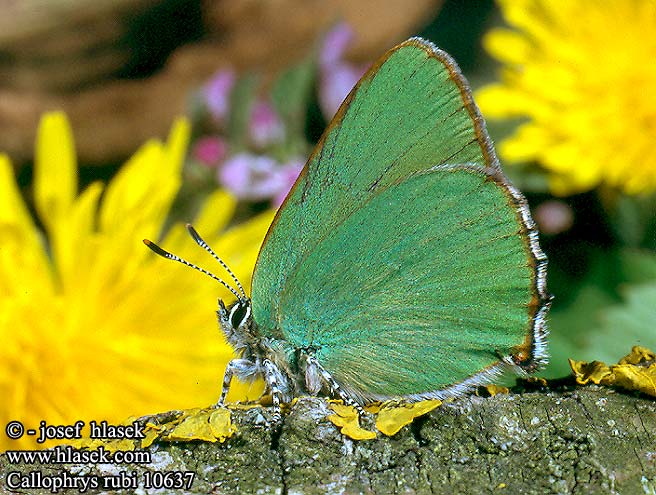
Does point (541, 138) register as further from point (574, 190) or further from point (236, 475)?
point (236, 475)

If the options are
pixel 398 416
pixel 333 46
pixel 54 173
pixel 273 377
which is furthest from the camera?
pixel 333 46

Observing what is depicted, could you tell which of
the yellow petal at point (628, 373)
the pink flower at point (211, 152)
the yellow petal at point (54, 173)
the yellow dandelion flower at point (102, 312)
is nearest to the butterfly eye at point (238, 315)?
the yellow dandelion flower at point (102, 312)

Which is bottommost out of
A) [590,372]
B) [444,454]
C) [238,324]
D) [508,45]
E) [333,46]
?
[444,454]

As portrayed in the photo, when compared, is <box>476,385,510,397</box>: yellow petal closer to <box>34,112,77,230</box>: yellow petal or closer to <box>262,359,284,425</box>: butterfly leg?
<box>262,359,284,425</box>: butterfly leg

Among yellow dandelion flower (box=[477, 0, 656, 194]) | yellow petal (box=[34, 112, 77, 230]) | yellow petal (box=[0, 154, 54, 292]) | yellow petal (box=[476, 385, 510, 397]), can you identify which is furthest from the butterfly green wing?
yellow dandelion flower (box=[477, 0, 656, 194])

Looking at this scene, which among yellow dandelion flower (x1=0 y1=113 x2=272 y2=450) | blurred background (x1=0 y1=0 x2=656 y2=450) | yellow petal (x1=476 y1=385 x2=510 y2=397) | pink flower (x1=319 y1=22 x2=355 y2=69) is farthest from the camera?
pink flower (x1=319 y1=22 x2=355 y2=69)

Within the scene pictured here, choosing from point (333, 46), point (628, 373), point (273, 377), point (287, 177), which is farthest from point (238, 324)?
point (333, 46)

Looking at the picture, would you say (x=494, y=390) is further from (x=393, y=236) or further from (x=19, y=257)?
(x=19, y=257)
